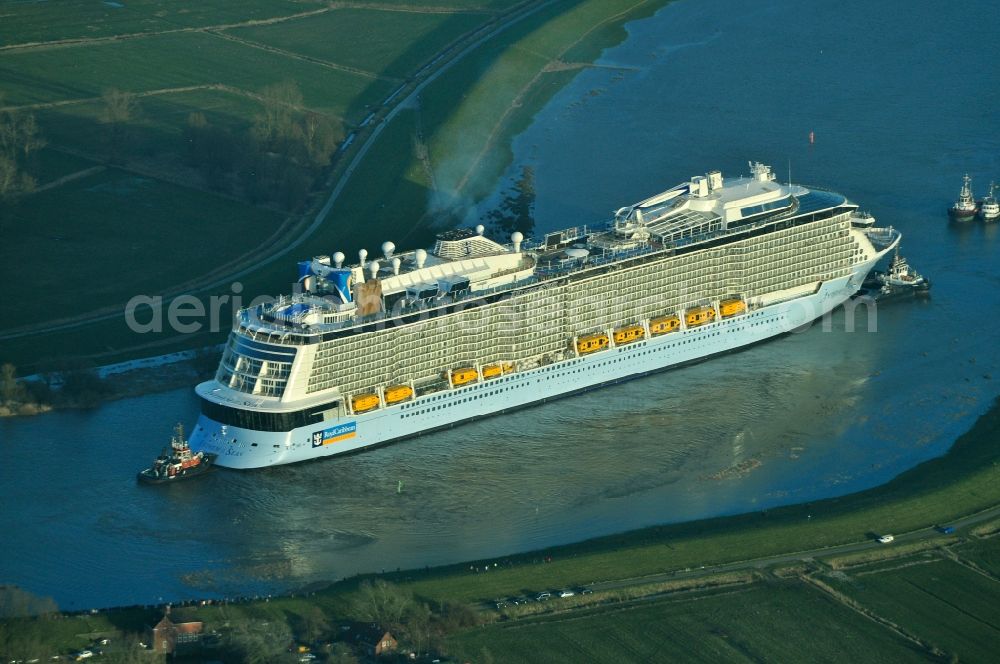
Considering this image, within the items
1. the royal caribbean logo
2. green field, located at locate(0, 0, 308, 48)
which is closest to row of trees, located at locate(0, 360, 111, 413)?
the royal caribbean logo

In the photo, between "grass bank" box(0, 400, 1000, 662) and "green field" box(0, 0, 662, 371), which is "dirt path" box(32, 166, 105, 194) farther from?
"grass bank" box(0, 400, 1000, 662)

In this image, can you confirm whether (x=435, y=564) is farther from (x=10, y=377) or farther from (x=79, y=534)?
(x=10, y=377)

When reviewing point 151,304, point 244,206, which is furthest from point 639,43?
point 151,304

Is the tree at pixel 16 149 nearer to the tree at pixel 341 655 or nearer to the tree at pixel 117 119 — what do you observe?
the tree at pixel 117 119

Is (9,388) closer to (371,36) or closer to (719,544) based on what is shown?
(719,544)

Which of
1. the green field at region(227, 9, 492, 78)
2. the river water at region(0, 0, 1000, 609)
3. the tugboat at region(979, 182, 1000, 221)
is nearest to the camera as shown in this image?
the river water at region(0, 0, 1000, 609)

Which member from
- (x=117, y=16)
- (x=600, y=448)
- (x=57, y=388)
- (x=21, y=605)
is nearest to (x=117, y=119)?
A: (x=117, y=16)
